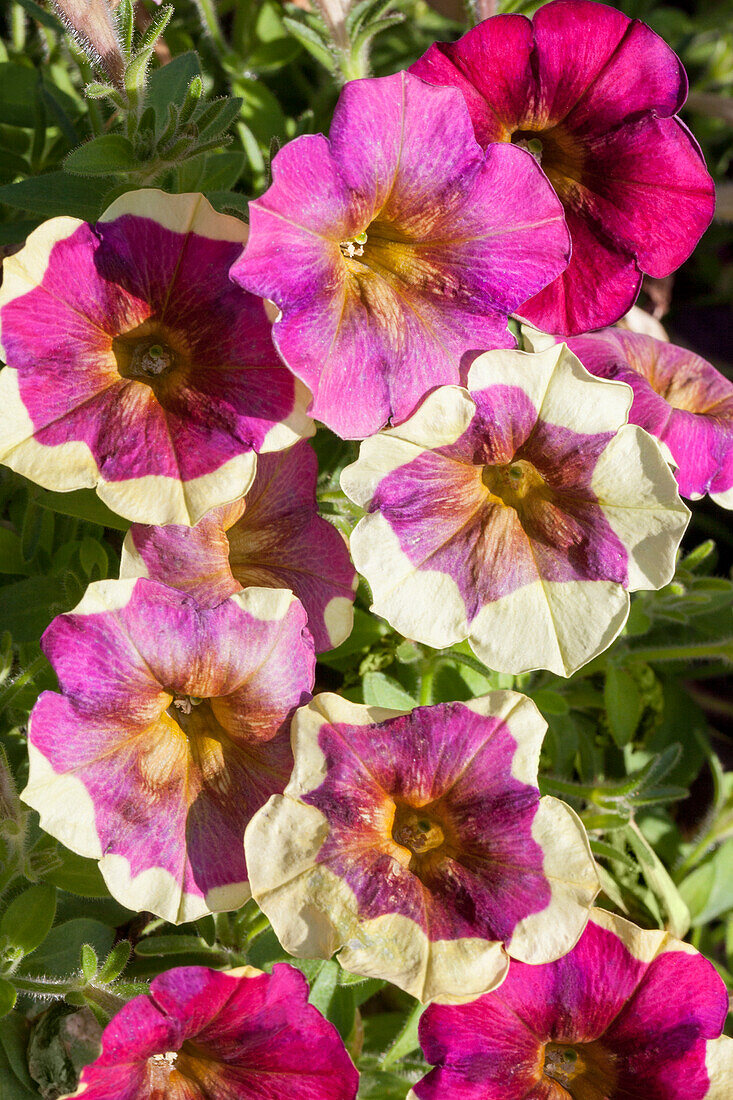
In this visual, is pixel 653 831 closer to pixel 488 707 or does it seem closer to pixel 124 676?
pixel 488 707

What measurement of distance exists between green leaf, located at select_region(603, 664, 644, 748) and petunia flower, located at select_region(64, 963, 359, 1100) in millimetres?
714

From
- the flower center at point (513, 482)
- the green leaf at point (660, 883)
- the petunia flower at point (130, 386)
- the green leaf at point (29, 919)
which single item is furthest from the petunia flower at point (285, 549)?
the green leaf at point (660, 883)

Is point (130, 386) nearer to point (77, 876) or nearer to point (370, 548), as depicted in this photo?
point (370, 548)

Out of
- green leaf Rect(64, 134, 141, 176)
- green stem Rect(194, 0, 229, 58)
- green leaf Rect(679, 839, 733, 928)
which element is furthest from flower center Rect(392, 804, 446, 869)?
green stem Rect(194, 0, 229, 58)

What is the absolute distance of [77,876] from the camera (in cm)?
138

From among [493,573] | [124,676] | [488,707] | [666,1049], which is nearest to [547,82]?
[493,573]

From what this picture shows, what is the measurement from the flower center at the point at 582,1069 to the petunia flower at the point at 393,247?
89 cm

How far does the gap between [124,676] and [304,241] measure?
0.55 metres

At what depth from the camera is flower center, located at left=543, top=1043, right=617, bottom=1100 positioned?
1374 millimetres

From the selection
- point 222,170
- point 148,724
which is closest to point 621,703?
point 148,724

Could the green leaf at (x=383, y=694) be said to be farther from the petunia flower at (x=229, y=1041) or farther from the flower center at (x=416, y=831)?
the petunia flower at (x=229, y=1041)

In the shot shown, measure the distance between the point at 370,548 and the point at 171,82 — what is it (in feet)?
2.49

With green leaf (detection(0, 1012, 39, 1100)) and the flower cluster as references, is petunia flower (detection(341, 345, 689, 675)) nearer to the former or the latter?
the flower cluster

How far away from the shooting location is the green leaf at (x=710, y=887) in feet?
6.03
